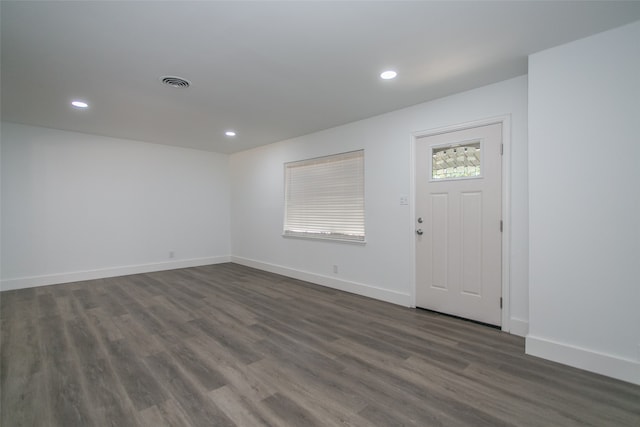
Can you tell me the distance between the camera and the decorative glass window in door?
127 inches

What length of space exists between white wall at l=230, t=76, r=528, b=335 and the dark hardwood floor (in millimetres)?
609

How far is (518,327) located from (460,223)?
1.16m

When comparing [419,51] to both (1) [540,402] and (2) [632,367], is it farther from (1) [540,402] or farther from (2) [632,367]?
(2) [632,367]

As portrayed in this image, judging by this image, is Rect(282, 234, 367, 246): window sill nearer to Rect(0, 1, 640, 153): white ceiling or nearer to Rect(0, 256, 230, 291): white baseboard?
Rect(0, 1, 640, 153): white ceiling

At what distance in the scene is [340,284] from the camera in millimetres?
4527

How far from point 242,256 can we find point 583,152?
5.97 metres

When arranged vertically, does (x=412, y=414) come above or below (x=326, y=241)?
below

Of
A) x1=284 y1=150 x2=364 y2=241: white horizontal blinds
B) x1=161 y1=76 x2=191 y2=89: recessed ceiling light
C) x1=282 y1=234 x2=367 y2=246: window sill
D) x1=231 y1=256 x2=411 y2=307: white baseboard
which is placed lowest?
x1=231 y1=256 x2=411 y2=307: white baseboard

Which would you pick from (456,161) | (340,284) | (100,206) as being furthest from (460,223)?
(100,206)

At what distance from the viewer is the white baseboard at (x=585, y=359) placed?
2.08 m

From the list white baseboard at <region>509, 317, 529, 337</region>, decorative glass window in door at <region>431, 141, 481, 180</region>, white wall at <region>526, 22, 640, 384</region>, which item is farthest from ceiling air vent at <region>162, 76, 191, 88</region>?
white baseboard at <region>509, 317, 529, 337</region>

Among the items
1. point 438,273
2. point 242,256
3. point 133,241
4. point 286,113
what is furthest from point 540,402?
point 133,241

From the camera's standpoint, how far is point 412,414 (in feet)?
5.75

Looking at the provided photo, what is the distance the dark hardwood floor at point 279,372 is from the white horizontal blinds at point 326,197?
138cm
